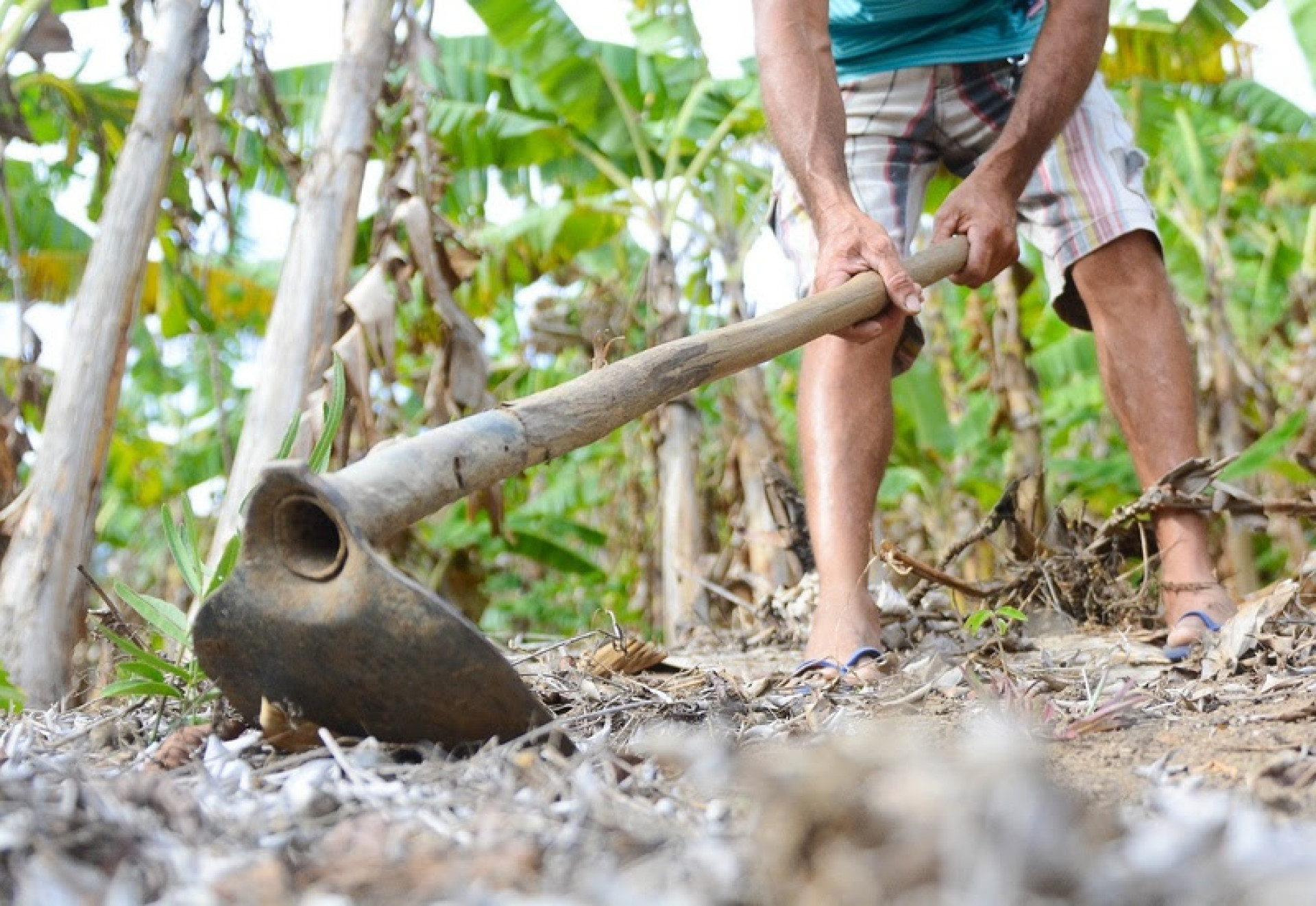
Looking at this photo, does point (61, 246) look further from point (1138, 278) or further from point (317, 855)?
point (317, 855)

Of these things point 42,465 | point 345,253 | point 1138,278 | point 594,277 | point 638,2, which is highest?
point 638,2

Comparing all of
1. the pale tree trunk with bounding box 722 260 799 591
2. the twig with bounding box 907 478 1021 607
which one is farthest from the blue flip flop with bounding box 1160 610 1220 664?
the pale tree trunk with bounding box 722 260 799 591

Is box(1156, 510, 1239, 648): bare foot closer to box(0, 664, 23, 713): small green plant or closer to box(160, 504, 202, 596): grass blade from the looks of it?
box(160, 504, 202, 596): grass blade

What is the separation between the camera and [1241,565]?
582cm

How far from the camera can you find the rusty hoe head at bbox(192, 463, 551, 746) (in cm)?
112

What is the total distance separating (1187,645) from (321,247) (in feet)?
7.07

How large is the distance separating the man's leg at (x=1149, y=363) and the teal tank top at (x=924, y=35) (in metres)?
0.54

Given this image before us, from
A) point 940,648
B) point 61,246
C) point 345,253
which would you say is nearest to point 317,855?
point 940,648

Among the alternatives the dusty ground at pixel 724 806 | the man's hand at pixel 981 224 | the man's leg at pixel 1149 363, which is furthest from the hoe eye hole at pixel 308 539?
the man's leg at pixel 1149 363

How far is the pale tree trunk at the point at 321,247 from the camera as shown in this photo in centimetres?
261

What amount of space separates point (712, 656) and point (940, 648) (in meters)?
0.53

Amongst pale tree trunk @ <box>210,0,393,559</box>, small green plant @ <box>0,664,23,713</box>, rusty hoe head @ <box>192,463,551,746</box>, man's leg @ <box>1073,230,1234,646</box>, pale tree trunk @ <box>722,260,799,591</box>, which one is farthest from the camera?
pale tree trunk @ <box>722,260,799,591</box>

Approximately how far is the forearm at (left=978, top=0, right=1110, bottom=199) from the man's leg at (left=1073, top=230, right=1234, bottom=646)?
320mm

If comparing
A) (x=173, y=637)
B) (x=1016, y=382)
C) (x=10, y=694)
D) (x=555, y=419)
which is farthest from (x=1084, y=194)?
(x=1016, y=382)
